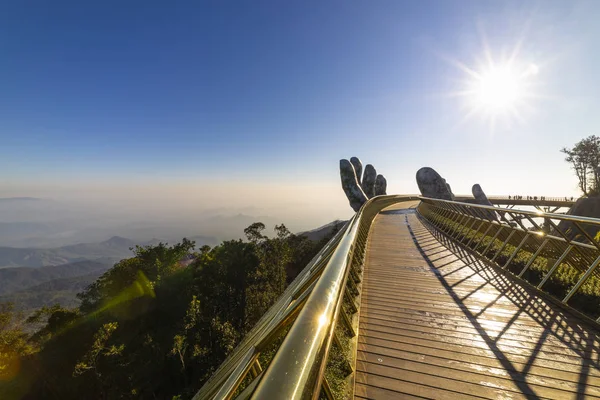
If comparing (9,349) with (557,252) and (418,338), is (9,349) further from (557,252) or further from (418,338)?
(557,252)

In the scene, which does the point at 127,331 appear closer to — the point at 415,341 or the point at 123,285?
the point at 123,285

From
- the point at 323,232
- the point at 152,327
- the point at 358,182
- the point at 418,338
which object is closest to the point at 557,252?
the point at 418,338

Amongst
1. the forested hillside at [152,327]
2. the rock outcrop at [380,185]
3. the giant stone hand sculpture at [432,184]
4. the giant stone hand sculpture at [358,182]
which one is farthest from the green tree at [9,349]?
the rock outcrop at [380,185]

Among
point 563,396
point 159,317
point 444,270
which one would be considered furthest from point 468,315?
point 159,317

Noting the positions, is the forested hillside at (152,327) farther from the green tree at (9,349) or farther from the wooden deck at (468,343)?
the wooden deck at (468,343)

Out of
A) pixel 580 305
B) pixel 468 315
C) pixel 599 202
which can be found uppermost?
pixel 599 202

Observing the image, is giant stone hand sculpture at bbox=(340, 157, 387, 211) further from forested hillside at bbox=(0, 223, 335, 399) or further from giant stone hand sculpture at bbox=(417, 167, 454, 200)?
forested hillside at bbox=(0, 223, 335, 399)

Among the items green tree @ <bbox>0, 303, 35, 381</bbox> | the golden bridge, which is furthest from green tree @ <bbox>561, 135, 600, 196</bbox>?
green tree @ <bbox>0, 303, 35, 381</bbox>

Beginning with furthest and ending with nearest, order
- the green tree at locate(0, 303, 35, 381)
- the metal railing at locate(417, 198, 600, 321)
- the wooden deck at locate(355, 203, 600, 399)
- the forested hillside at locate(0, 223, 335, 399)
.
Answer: the green tree at locate(0, 303, 35, 381)
the forested hillside at locate(0, 223, 335, 399)
the metal railing at locate(417, 198, 600, 321)
the wooden deck at locate(355, 203, 600, 399)
